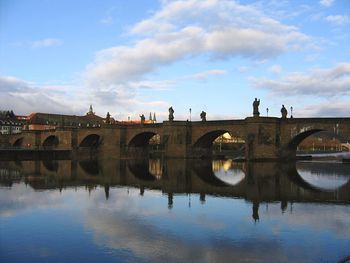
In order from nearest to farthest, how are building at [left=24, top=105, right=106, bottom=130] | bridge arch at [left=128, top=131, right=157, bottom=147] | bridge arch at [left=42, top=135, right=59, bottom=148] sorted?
bridge arch at [left=128, top=131, right=157, bottom=147]
bridge arch at [left=42, top=135, right=59, bottom=148]
building at [left=24, top=105, right=106, bottom=130]

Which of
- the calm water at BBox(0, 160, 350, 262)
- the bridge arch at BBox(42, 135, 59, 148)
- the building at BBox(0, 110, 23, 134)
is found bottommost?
the calm water at BBox(0, 160, 350, 262)

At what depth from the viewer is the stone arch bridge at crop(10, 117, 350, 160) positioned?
44344mm

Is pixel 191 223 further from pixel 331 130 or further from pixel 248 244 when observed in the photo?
pixel 331 130

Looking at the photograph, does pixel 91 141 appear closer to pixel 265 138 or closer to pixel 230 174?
pixel 265 138

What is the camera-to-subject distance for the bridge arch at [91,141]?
67000 millimetres

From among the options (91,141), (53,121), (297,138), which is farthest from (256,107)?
(53,121)

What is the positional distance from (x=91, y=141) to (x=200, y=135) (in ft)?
79.4

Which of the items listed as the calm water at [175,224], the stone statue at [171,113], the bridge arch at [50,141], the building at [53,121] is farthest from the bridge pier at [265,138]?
the building at [53,121]

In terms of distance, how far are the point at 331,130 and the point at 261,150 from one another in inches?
307

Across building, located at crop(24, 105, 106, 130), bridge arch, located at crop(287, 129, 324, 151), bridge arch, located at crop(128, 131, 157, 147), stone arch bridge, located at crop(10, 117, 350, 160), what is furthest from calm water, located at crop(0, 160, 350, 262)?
building, located at crop(24, 105, 106, 130)

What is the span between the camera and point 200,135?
52.7 metres

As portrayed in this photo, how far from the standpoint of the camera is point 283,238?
37.0 feet

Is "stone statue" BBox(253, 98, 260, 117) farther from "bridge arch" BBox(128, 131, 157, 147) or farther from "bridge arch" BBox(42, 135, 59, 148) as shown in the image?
"bridge arch" BBox(42, 135, 59, 148)

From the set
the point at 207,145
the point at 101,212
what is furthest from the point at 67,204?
the point at 207,145
